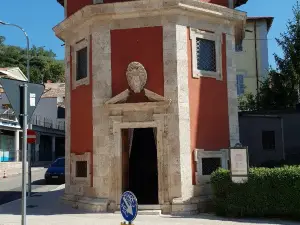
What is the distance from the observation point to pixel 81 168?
47.5ft

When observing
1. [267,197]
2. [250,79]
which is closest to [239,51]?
[250,79]

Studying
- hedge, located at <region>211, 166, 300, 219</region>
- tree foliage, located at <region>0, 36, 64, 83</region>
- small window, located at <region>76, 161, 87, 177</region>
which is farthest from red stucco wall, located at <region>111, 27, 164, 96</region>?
tree foliage, located at <region>0, 36, 64, 83</region>

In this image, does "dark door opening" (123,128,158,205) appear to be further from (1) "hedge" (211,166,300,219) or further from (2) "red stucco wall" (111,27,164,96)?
(1) "hedge" (211,166,300,219)

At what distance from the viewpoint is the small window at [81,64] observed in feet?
48.8

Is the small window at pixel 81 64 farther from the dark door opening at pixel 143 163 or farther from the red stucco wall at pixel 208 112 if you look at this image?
the red stucco wall at pixel 208 112

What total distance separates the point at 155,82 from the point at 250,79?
74.3 ft

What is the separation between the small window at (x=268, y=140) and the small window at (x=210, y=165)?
5873mm

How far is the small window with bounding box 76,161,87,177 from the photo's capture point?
46.8 feet

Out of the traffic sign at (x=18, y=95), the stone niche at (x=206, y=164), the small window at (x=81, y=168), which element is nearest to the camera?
the traffic sign at (x=18, y=95)

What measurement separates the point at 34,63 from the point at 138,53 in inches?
2552

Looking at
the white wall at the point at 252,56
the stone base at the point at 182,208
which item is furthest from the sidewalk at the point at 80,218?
the white wall at the point at 252,56

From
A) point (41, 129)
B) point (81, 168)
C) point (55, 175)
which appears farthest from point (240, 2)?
point (41, 129)

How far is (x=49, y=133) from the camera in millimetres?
48312

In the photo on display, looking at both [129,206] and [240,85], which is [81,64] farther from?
[240,85]
